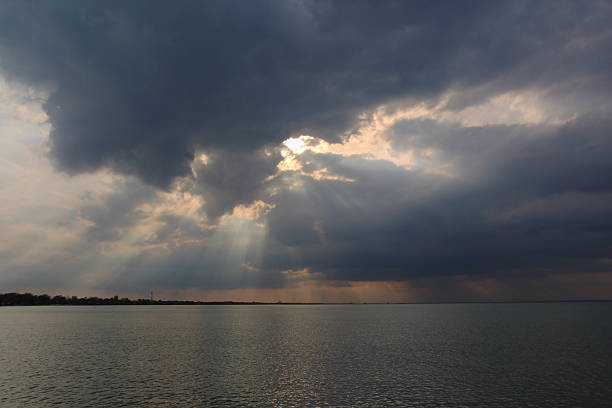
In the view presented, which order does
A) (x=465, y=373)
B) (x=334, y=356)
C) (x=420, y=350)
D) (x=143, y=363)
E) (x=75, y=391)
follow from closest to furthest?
(x=75, y=391), (x=465, y=373), (x=143, y=363), (x=334, y=356), (x=420, y=350)

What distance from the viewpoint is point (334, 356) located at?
77.6m

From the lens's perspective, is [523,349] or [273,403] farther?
[523,349]

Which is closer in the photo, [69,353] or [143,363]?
[143,363]

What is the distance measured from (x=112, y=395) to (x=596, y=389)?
59.0m

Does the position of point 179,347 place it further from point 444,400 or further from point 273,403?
point 444,400

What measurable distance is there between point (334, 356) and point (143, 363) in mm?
34138

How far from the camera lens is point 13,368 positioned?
6388cm

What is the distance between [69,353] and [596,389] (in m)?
88.3

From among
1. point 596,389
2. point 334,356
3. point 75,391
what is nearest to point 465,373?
point 596,389

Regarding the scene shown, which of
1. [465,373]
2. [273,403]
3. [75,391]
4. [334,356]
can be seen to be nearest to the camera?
[273,403]

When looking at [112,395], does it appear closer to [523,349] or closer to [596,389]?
[596,389]

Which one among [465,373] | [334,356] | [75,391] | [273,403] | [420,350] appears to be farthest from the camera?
[420,350]

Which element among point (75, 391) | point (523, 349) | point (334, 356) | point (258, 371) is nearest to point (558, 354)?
point (523, 349)

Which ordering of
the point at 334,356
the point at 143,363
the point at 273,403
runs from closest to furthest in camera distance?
the point at 273,403 → the point at 143,363 → the point at 334,356
